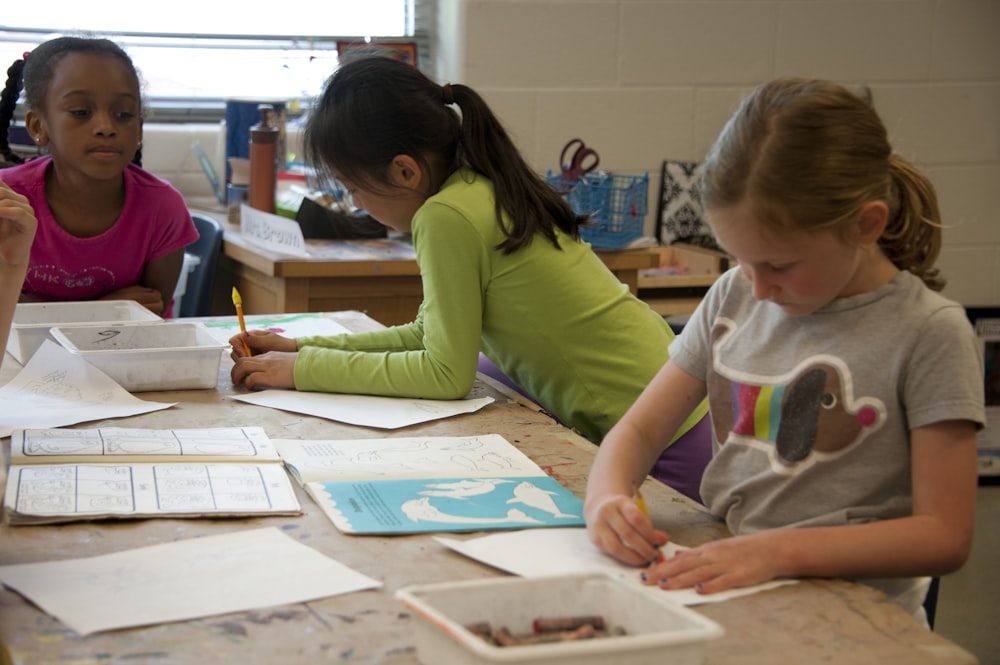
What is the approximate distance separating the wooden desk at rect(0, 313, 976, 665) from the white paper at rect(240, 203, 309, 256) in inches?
47.6

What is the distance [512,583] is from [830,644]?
0.23m

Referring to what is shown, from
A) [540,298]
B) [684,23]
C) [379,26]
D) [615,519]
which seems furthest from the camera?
[379,26]

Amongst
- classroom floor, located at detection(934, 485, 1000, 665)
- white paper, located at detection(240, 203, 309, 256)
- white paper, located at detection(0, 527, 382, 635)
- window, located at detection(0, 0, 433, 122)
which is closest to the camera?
white paper, located at detection(0, 527, 382, 635)

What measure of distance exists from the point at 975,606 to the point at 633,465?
6.75 ft

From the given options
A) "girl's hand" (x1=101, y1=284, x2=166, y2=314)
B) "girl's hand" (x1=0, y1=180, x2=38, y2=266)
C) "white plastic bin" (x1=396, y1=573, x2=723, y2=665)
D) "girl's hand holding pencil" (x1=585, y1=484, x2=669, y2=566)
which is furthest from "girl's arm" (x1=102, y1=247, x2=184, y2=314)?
"white plastic bin" (x1=396, y1=573, x2=723, y2=665)

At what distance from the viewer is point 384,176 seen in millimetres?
1493

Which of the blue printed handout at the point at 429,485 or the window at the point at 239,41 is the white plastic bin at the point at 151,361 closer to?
the blue printed handout at the point at 429,485

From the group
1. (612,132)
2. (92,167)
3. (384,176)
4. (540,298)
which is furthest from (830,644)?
(612,132)

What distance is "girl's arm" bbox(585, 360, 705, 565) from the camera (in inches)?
34.9

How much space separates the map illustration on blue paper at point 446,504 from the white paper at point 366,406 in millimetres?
225

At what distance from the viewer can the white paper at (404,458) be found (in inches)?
43.0

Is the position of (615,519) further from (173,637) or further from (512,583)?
(173,637)

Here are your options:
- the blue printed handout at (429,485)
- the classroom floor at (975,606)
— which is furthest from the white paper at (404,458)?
the classroom floor at (975,606)

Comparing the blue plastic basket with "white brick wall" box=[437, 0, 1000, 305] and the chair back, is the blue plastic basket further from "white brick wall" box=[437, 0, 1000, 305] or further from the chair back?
the chair back
